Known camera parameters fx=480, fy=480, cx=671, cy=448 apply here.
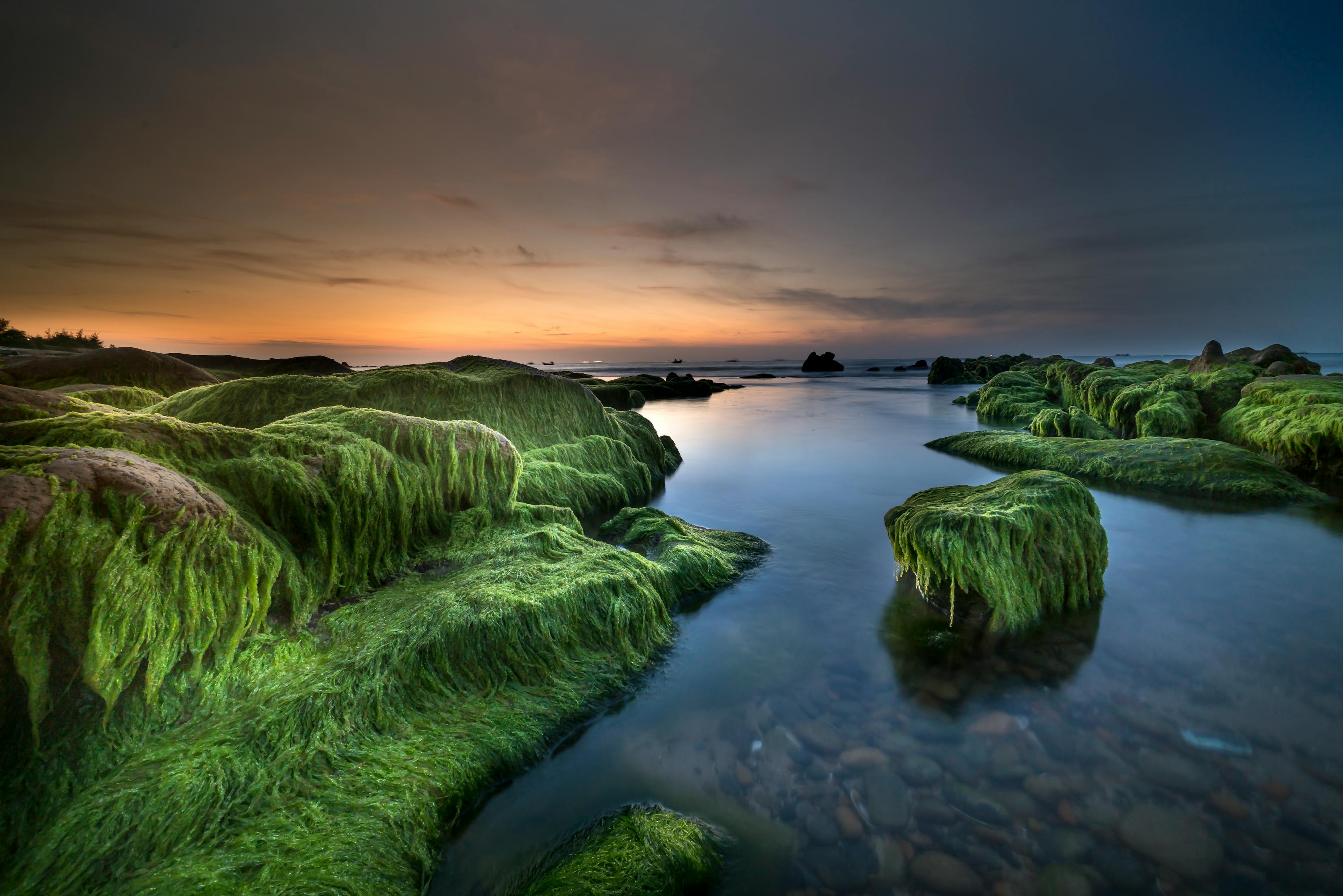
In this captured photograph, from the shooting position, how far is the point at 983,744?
8.36 feet

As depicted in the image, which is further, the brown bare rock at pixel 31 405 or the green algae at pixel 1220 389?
the green algae at pixel 1220 389

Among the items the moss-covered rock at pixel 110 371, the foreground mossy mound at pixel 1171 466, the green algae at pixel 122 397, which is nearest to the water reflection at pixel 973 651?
the foreground mossy mound at pixel 1171 466

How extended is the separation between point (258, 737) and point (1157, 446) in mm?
11011

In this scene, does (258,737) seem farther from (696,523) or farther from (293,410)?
(696,523)

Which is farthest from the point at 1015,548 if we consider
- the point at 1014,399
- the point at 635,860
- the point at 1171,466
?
the point at 1014,399

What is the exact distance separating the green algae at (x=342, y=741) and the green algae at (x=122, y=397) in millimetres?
3948

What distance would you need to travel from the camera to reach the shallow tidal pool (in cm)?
197

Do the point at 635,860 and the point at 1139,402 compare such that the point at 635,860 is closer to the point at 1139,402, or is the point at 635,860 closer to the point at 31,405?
the point at 31,405

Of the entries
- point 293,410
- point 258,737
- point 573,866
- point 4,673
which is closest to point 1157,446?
point 573,866

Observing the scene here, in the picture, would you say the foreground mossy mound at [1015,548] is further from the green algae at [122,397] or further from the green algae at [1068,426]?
the green algae at [1068,426]

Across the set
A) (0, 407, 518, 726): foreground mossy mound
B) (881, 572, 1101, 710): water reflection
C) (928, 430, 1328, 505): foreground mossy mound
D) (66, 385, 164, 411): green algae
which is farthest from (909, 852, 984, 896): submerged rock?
(66, 385, 164, 411): green algae

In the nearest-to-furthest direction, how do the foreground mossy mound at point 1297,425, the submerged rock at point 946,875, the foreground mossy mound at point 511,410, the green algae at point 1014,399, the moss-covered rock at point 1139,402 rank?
1. the submerged rock at point 946,875
2. the foreground mossy mound at point 511,410
3. the foreground mossy mound at point 1297,425
4. the moss-covered rock at point 1139,402
5. the green algae at point 1014,399

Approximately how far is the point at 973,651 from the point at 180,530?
4620mm

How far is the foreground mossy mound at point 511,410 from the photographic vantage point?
5.26 meters
